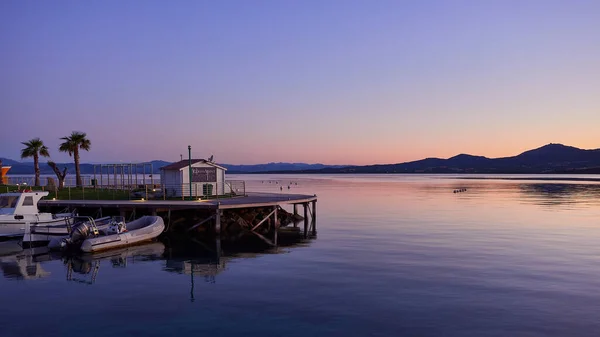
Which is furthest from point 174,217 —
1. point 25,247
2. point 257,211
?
point 25,247

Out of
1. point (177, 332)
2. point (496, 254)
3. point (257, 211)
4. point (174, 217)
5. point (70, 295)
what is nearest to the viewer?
point (177, 332)

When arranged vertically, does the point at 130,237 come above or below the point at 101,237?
below

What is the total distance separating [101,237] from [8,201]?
8.56 metres

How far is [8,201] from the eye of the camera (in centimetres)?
3288

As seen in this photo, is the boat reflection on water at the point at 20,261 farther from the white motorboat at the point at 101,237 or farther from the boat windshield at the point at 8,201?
the boat windshield at the point at 8,201

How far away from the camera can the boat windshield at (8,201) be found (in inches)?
1288

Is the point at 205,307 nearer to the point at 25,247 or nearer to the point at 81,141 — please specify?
the point at 25,247

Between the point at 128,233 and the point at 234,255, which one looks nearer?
the point at 234,255

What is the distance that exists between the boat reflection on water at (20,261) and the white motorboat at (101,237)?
1.33 metres

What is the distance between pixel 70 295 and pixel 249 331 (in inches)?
342

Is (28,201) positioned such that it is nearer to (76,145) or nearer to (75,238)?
(75,238)

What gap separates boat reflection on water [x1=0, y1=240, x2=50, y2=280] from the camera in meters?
23.5

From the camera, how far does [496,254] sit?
27984mm

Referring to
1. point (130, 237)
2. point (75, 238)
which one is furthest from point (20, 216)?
point (130, 237)
